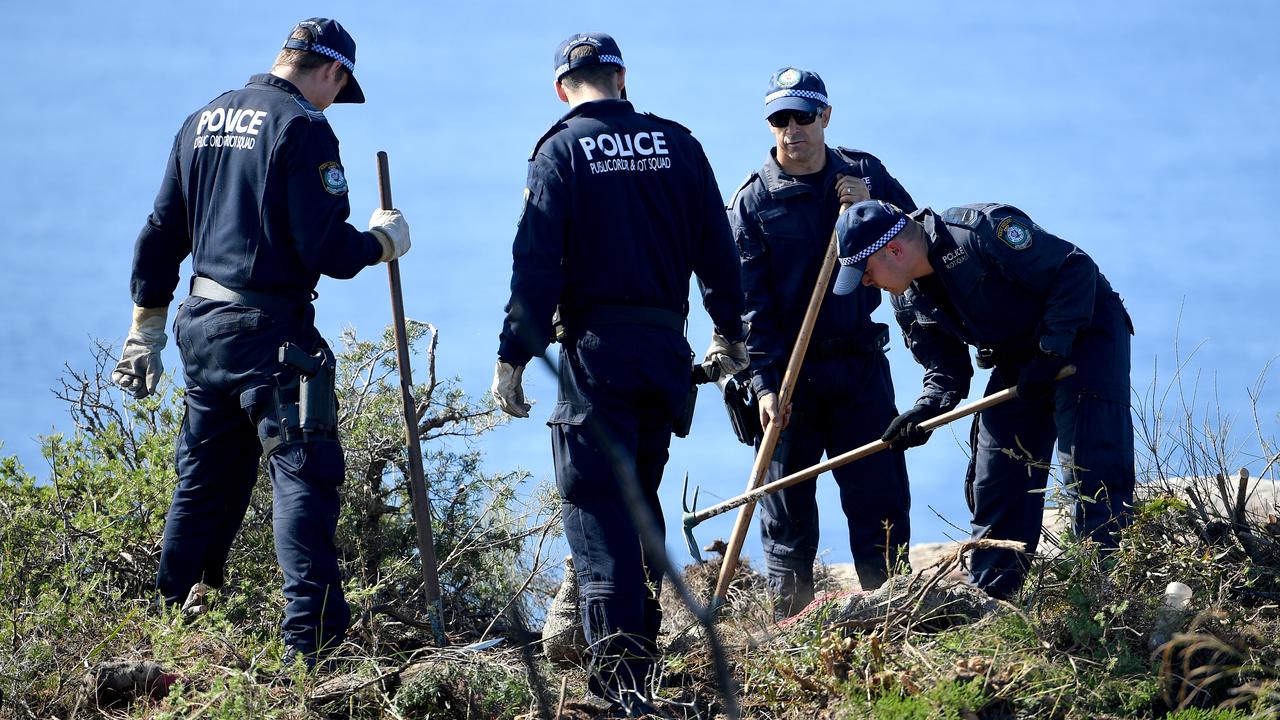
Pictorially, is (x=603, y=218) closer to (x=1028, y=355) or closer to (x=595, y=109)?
(x=595, y=109)

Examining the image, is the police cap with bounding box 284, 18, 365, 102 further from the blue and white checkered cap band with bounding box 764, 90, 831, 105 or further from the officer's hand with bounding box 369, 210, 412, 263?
the blue and white checkered cap band with bounding box 764, 90, 831, 105

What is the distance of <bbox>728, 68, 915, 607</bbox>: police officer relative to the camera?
6.33m

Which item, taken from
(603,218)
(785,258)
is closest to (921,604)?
(603,218)

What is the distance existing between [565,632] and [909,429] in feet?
5.52

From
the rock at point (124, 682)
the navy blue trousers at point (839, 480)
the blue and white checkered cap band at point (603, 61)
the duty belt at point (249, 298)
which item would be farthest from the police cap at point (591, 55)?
the rock at point (124, 682)

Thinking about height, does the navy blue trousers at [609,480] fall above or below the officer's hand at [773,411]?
below

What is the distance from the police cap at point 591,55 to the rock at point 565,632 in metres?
1.99

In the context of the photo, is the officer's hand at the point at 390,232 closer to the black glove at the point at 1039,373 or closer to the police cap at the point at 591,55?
the police cap at the point at 591,55

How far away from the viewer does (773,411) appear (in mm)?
6227

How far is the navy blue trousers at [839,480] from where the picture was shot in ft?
20.7

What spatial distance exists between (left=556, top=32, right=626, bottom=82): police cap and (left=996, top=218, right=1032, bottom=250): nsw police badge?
164 cm

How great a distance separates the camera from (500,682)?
4.91 meters

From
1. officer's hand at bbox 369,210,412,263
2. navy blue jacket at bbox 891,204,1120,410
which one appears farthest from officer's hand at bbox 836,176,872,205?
officer's hand at bbox 369,210,412,263

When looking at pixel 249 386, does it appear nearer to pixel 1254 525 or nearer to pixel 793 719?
pixel 793 719
